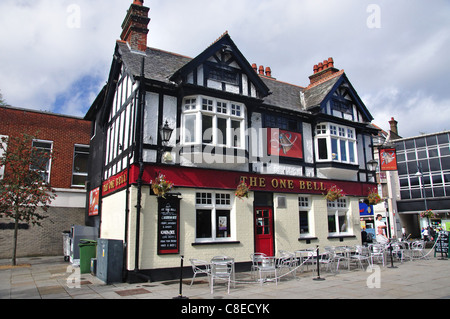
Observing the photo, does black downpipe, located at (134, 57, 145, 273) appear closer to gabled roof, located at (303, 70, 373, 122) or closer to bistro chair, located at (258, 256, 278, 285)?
bistro chair, located at (258, 256, 278, 285)

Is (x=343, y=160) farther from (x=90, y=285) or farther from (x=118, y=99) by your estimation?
(x=90, y=285)

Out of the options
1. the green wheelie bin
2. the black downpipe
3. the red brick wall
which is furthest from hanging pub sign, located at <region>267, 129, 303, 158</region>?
the red brick wall

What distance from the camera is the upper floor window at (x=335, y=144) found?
52.9ft

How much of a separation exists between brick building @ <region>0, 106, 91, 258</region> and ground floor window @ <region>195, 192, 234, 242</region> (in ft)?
32.4

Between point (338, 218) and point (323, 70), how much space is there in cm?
883

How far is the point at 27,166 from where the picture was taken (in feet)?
50.4

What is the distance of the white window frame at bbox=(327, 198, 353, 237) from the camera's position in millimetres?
16188

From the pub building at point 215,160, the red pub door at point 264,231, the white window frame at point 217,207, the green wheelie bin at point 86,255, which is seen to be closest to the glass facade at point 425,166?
the pub building at point 215,160

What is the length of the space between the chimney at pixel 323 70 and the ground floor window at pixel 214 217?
1096 cm

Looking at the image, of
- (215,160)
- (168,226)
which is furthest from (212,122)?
(168,226)

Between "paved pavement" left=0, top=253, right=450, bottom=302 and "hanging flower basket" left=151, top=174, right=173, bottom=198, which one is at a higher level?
"hanging flower basket" left=151, top=174, right=173, bottom=198

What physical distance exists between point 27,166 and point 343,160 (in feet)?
49.9
